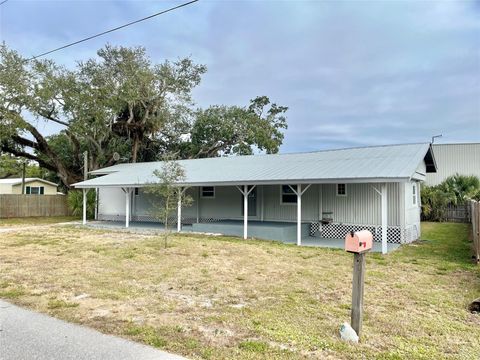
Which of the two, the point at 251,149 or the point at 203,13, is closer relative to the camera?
the point at 203,13

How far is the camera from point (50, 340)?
165 inches

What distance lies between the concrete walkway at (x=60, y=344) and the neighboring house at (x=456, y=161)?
29064 mm

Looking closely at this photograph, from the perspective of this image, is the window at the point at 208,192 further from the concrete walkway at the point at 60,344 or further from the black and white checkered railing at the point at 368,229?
the concrete walkway at the point at 60,344

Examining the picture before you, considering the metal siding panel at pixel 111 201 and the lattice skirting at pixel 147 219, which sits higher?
the metal siding panel at pixel 111 201

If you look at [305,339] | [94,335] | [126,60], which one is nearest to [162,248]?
[94,335]

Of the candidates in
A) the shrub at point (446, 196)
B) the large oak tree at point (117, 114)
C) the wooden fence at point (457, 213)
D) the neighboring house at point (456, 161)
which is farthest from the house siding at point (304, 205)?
the neighboring house at point (456, 161)

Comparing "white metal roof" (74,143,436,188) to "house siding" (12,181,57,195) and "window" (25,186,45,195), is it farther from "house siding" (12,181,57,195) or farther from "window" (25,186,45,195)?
"window" (25,186,45,195)

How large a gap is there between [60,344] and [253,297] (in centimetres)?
306

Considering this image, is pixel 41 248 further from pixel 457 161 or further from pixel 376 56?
pixel 457 161

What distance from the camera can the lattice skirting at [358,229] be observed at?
13555 mm

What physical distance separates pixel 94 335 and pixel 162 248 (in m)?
7.21

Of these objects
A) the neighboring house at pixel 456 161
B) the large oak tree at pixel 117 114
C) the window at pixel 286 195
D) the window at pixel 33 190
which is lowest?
the window at pixel 286 195

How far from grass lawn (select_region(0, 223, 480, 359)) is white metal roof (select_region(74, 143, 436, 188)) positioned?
254cm

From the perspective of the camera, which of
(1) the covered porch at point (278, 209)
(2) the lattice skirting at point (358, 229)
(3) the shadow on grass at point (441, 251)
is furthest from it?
(1) the covered porch at point (278, 209)
